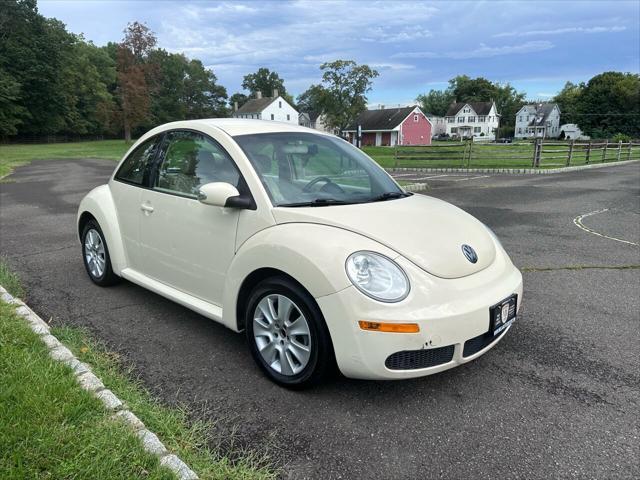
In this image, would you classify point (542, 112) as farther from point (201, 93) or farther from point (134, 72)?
point (134, 72)

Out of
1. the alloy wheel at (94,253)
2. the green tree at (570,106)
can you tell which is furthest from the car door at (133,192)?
the green tree at (570,106)

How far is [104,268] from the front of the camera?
15.4 ft

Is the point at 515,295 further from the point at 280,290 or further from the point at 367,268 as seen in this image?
the point at 280,290

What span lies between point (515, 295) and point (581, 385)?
73cm

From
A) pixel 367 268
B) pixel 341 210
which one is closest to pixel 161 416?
pixel 367 268

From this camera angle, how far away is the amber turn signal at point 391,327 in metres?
2.48

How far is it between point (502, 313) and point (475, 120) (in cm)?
11195

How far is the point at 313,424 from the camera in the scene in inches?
104

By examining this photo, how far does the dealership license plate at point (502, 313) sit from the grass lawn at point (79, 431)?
153 centimetres

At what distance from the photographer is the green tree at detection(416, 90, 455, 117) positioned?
130 metres

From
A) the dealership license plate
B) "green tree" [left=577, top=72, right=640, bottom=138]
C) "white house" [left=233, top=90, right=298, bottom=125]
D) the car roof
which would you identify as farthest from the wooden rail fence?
"green tree" [left=577, top=72, right=640, bottom=138]

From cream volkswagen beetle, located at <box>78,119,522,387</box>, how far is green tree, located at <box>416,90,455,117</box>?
135 m

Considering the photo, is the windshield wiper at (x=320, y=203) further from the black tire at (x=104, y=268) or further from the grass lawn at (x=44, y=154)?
the grass lawn at (x=44, y=154)

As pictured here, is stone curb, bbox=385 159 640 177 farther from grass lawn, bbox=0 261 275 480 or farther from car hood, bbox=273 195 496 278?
grass lawn, bbox=0 261 275 480
